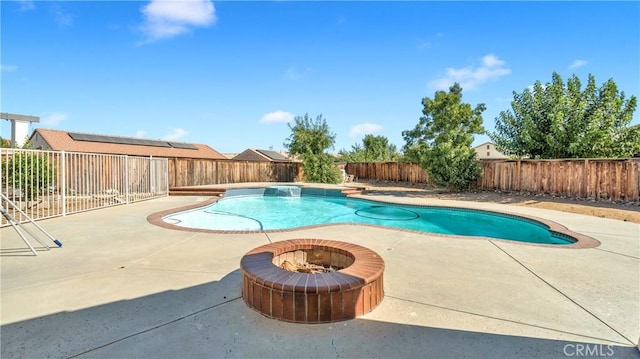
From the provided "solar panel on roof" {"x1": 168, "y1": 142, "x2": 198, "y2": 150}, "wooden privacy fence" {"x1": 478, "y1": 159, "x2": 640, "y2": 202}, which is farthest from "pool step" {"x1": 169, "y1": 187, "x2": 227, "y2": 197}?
"wooden privacy fence" {"x1": 478, "y1": 159, "x2": 640, "y2": 202}

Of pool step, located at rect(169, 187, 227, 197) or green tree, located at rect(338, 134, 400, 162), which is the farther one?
green tree, located at rect(338, 134, 400, 162)

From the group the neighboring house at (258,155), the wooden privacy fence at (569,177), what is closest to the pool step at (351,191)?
the wooden privacy fence at (569,177)

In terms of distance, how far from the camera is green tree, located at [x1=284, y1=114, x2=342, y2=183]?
20031 mm

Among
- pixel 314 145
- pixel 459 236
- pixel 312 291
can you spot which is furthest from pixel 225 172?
pixel 312 291

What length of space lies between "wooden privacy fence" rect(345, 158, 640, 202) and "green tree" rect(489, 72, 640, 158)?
1.06 meters

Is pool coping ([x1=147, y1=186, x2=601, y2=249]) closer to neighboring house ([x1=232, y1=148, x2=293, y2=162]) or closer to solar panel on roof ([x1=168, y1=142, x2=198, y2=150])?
solar panel on roof ([x1=168, y1=142, x2=198, y2=150])

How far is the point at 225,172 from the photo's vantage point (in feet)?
61.5

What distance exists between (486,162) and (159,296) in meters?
15.0

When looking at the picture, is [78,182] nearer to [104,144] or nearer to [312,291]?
[312,291]

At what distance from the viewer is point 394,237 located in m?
5.34

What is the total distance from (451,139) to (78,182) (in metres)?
15.0

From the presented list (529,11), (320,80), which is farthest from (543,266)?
(320,80)

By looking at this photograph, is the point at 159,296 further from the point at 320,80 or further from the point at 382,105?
the point at 382,105

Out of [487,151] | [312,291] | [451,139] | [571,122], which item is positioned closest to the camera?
[312,291]
